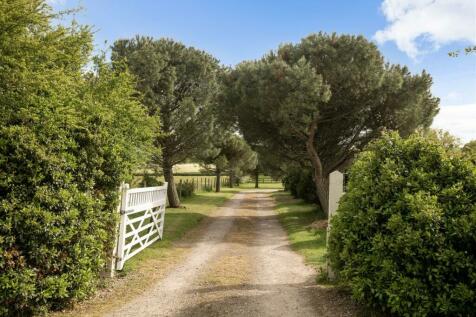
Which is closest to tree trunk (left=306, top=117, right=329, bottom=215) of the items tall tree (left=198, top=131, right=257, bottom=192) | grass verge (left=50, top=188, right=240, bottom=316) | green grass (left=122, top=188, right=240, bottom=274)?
green grass (left=122, top=188, right=240, bottom=274)

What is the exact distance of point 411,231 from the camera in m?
5.22

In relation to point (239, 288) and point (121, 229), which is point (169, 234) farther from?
point (239, 288)

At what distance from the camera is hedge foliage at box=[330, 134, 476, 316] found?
16.5 feet

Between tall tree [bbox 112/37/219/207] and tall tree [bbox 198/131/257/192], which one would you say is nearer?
tall tree [bbox 112/37/219/207]

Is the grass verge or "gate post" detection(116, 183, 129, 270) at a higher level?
"gate post" detection(116, 183, 129, 270)

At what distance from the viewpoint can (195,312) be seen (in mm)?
6363

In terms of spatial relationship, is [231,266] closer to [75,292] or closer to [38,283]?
[75,292]

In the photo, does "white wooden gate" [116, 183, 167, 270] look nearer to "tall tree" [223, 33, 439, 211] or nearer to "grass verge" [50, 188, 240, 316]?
"grass verge" [50, 188, 240, 316]

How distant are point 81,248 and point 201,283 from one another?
2.53 meters

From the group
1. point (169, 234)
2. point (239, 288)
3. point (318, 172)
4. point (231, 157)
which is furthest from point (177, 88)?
point (231, 157)

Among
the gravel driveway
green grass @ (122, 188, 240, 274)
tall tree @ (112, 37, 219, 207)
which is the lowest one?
green grass @ (122, 188, 240, 274)

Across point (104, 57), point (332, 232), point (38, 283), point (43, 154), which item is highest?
point (104, 57)

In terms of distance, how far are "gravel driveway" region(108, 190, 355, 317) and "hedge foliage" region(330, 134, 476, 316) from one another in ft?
3.19

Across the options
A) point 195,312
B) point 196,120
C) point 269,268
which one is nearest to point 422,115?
point 196,120
